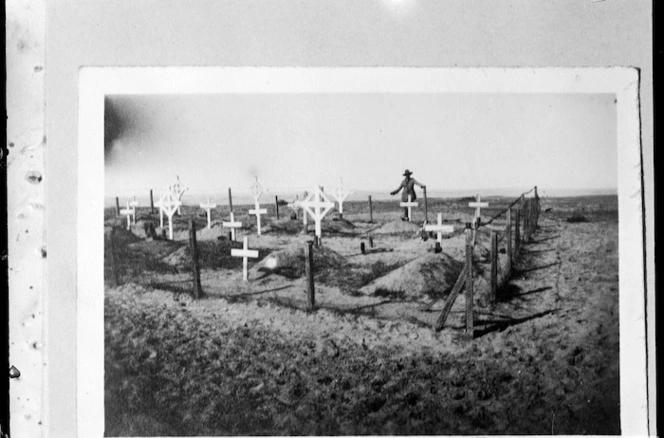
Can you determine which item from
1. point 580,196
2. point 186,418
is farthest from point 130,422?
point 580,196

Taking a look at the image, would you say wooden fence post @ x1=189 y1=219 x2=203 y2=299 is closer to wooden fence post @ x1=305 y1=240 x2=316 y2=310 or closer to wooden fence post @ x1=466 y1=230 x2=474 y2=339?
wooden fence post @ x1=305 y1=240 x2=316 y2=310

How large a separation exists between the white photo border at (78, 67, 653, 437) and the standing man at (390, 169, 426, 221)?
0.59 feet

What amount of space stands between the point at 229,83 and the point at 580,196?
2.47 ft

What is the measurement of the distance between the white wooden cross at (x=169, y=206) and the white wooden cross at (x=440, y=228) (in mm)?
511

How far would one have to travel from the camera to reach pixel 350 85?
1157 mm

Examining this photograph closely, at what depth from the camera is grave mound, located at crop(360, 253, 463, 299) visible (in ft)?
3.76

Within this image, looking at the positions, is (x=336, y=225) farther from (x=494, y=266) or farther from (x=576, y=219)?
(x=576, y=219)

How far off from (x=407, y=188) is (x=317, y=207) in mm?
187

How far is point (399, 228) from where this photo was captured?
1152 millimetres

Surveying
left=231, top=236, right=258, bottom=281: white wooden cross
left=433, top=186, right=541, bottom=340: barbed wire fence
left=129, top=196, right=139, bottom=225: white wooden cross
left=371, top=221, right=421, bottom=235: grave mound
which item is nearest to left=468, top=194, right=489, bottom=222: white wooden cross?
left=433, top=186, right=541, bottom=340: barbed wire fence

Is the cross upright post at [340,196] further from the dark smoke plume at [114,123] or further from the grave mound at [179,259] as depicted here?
the dark smoke plume at [114,123]

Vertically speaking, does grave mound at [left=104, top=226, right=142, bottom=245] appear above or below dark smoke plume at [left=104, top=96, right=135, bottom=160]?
below

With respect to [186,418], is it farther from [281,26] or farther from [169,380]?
[281,26]

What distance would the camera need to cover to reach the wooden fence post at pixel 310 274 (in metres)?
1.14
